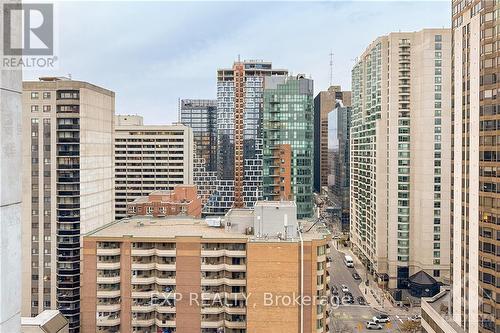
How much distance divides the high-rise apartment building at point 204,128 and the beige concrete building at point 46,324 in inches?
4033

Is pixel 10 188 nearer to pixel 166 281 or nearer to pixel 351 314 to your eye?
pixel 166 281

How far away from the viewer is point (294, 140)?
7256cm

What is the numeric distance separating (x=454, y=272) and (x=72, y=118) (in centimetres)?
4293

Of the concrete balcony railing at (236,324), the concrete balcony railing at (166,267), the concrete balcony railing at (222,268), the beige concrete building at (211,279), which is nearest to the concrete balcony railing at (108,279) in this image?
the beige concrete building at (211,279)

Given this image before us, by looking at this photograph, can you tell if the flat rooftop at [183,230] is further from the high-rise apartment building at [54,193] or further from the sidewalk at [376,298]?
the sidewalk at [376,298]

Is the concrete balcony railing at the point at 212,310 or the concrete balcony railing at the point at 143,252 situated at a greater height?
the concrete balcony railing at the point at 143,252

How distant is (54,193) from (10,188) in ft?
156

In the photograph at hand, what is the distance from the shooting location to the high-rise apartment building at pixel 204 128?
462 ft

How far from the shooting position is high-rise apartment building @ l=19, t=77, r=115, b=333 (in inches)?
1933

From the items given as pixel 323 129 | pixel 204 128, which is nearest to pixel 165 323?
pixel 204 128

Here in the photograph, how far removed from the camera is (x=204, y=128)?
5635 inches

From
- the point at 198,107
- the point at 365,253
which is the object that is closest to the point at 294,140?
the point at 365,253

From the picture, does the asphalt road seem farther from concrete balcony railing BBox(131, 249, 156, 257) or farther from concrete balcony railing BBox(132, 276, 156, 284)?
concrete balcony railing BBox(131, 249, 156, 257)

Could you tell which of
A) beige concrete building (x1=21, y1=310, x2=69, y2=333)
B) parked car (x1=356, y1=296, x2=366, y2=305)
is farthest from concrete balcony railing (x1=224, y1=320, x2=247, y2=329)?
parked car (x1=356, y1=296, x2=366, y2=305)
